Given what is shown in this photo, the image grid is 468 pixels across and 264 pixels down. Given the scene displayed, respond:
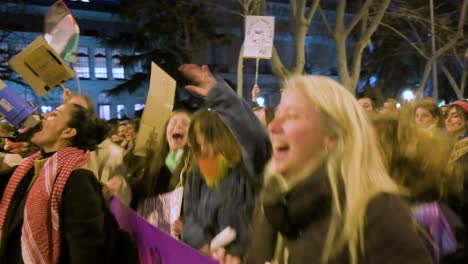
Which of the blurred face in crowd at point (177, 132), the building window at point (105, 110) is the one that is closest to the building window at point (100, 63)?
the building window at point (105, 110)

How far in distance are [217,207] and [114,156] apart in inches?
60.7

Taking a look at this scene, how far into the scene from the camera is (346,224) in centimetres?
161

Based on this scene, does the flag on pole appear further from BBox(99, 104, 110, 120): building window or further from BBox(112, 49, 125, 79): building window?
BBox(99, 104, 110, 120): building window

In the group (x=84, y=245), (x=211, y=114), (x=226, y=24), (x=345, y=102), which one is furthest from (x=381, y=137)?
(x=226, y=24)

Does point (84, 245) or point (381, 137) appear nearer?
point (84, 245)

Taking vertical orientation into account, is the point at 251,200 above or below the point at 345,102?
below

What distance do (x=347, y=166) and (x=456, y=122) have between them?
181 inches

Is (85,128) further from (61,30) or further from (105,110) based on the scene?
A: (105,110)

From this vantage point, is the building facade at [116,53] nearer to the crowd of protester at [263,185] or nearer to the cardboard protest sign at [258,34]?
the cardboard protest sign at [258,34]

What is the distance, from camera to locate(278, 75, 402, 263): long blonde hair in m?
1.62

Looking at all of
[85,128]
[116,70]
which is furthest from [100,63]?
[85,128]

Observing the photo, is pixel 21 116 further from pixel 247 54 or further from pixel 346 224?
pixel 247 54

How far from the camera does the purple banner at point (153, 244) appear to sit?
7.50 feet

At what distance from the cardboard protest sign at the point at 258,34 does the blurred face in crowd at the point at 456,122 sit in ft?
12.5
